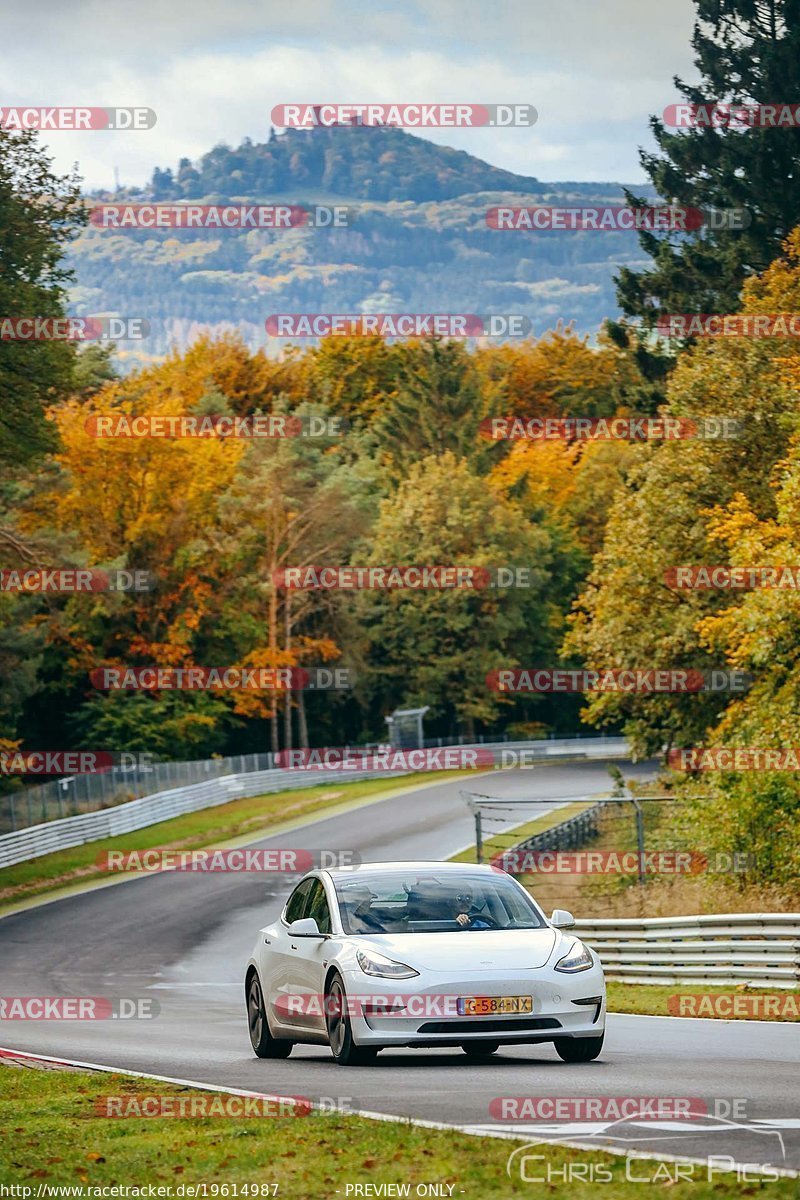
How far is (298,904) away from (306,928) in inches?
50.1

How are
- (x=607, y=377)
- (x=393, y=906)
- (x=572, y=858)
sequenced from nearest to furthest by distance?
(x=393, y=906), (x=572, y=858), (x=607, y=377)

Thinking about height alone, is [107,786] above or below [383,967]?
below

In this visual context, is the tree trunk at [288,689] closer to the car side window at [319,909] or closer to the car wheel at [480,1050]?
the car side window at [319,909]

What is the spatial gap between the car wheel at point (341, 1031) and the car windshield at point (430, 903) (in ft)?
1.69

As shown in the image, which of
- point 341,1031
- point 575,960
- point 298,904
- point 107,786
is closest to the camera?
point 575,960

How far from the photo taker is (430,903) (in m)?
14.0

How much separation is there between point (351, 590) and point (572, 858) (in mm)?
49219

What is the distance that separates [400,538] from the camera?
301 ft

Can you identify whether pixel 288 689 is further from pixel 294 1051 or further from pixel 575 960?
pixel 575 960

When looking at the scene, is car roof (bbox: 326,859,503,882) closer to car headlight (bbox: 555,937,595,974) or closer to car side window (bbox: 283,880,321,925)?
car side window (bbox: 283,880,321,925)

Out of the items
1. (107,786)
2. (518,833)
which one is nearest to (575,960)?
(518,833)

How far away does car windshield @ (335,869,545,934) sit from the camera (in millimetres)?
13859

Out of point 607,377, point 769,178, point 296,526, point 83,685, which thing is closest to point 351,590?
point 296,526

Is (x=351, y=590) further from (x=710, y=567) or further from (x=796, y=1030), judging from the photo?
(x=796, y=1030)
